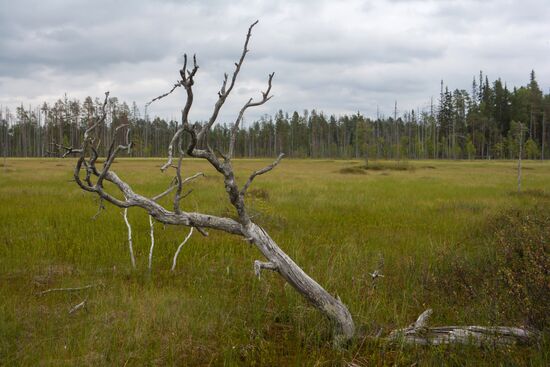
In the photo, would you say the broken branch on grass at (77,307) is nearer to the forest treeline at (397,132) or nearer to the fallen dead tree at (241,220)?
the fallen dead tree at (241,220)

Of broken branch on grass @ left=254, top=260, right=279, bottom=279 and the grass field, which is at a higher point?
broken branch on grass @ left=254, top=260, right=279, bottom=279

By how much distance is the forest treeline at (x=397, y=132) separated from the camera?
77.5m

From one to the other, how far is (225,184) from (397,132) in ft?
330

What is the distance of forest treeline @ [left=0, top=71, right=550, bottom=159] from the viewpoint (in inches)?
3051

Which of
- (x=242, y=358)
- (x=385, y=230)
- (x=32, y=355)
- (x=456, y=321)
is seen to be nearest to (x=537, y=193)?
(x=385, y=230)

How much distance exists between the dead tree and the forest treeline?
59293mm

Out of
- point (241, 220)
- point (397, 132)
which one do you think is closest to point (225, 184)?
point (241, 220)

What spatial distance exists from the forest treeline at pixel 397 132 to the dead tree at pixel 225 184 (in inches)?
2334

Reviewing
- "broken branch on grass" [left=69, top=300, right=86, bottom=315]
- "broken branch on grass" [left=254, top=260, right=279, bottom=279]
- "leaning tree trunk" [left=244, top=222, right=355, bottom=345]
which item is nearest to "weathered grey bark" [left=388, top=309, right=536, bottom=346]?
"leaning tree trunk" [left=244, top=222, right=355, bottom=345]

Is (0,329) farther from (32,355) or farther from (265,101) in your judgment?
(265,101)

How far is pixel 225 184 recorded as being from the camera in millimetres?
3402

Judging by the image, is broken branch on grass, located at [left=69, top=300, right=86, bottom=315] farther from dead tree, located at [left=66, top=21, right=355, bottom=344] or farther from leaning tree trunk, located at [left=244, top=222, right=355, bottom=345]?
leaning tree trunk, located at [left=244, top=222, right=355, bottom=345]

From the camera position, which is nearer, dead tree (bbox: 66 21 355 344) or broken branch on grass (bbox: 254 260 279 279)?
dead tree (bbox: 66 21 355 344)

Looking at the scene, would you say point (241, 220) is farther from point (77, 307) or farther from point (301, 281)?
point (77, 307)
